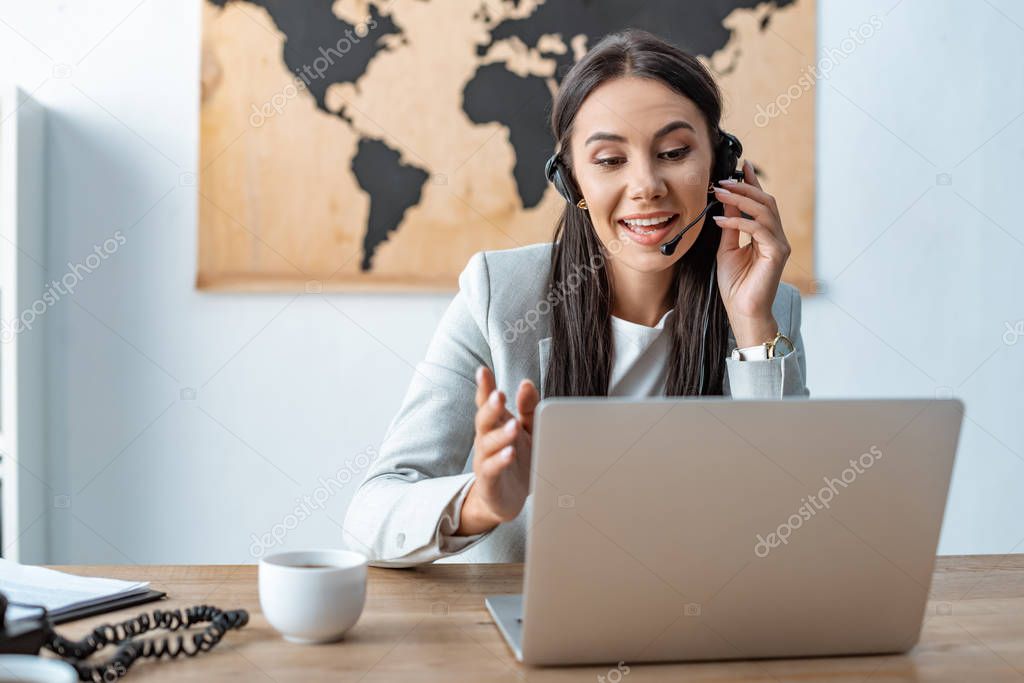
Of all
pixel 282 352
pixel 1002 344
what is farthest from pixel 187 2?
pixel 1002 344

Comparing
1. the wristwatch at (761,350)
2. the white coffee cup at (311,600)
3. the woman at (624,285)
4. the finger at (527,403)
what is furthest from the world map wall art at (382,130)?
the white coffee cup at (311,600)

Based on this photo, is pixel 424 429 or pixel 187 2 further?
pixel 187 2

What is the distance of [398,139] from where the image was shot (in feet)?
8.61

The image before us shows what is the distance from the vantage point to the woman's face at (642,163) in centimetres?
152

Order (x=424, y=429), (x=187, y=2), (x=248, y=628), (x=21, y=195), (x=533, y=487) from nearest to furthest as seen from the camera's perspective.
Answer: (x=533, y=487), (x=248, y=628), (x=424, y=429), (x=21, y=195), (x=187, y=2)

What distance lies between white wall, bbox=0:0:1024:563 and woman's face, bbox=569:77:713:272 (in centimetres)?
117

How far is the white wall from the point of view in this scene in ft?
8.29

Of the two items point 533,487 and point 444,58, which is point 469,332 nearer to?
point 533,487

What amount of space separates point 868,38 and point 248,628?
257 cm

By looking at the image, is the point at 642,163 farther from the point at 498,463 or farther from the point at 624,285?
the point at 498,463

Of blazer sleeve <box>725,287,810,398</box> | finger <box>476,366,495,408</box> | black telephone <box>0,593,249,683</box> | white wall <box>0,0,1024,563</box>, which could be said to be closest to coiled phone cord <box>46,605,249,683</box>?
black telephone <box>0,593,249,683</box>

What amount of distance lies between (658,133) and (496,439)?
70 cm

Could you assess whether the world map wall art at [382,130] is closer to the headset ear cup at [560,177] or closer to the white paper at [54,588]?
the headset ear cup at [560,177]

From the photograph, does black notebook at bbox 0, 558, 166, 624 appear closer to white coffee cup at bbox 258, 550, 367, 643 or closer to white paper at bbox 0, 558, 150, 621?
white paper at bbox 0, 558, 150, 621
